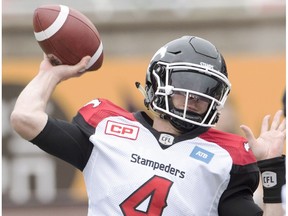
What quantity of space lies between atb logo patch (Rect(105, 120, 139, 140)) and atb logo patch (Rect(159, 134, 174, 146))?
0.34 ft

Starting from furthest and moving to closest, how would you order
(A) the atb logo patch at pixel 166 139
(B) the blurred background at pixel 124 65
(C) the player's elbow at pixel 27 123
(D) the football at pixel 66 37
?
(B) the blurred background at pixel 124 65, (D) the football at pixel 66 37, (A) the atb logo patch at pixel 166 139, (C) the player's elbow at pixel 27 123

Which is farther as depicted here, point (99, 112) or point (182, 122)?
point (99, 112)

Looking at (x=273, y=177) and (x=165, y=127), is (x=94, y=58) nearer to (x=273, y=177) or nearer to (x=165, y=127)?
(x=165, y=127)

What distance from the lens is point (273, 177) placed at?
3686 mm

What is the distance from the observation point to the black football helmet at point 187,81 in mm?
3709

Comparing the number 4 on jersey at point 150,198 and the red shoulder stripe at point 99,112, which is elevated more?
the red shoulder stripe at point 99,112

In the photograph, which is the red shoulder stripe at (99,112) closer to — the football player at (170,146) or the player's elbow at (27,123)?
the football player at (170,146)

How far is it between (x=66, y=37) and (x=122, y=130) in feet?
1.52

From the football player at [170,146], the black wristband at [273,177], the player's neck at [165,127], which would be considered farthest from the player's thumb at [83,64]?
the black wristband at [273,177]

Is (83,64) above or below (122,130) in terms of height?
above

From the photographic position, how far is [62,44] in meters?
3.86

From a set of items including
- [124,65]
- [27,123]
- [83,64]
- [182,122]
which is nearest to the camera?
[27,123]

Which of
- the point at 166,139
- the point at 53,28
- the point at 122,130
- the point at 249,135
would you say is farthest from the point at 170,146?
the point at 53,28

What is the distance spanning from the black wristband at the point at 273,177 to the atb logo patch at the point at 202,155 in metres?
0.20
